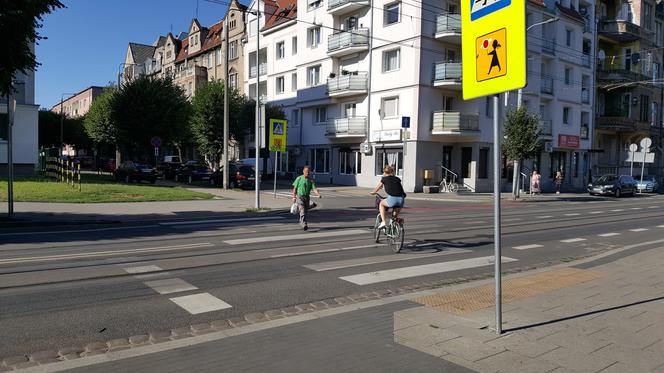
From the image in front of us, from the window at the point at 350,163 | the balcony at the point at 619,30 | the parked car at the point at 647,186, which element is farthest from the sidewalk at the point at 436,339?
the balcony at the point at 619,30

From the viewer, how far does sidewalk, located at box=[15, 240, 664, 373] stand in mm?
4234

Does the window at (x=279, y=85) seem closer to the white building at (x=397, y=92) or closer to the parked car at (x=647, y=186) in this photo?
the white building at (x=397, y=92)

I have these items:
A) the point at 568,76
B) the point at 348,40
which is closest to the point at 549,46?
the point at 568,76

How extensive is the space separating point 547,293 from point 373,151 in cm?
2858

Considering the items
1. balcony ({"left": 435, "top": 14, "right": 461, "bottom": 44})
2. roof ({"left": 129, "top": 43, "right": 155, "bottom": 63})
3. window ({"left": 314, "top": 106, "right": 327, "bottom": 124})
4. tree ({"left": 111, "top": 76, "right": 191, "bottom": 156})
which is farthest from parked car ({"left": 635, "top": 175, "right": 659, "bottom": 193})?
roof ({"left": 129, "top": 43, "right": 155, "bottom": 63})

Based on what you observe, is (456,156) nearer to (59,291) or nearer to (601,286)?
(601,286)

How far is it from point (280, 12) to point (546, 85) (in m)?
24.3

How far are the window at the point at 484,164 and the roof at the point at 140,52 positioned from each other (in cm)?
6714

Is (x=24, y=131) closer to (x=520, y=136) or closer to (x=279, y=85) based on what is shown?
(x=279, y=85)

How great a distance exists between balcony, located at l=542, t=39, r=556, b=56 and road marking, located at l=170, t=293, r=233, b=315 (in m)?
37.7

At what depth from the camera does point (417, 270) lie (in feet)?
27.6

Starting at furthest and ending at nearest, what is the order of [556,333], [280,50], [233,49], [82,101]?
[82,101] < [233,49] < [280,50] < [556,333]

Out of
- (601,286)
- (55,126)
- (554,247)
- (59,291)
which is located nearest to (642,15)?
(554,247)

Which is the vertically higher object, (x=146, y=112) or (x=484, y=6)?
(x=146, y=112)
